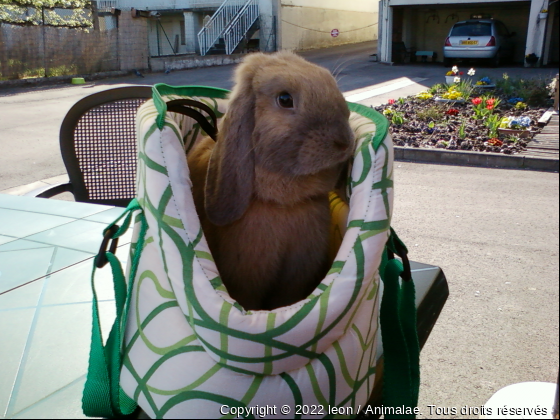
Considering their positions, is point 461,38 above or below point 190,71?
above

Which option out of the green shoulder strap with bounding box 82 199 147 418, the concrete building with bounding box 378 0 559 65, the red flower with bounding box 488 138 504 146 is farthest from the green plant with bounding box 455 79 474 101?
the green shoulder strap with bounding box 82 199 147 418

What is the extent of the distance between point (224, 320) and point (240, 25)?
19.6 metres

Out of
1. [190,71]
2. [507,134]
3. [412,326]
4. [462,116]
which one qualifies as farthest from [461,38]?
[412,326]

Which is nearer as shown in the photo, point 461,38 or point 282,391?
point 282,391

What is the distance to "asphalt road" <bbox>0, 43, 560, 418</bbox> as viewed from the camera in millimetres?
2391

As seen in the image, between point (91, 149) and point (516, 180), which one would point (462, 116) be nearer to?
point (516, 180)

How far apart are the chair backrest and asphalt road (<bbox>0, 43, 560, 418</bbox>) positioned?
0.99m

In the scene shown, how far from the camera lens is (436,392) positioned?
2357mm

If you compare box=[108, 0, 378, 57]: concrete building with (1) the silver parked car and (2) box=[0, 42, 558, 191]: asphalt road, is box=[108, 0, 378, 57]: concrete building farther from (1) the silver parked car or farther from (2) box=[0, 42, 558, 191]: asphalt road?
(1) the silver parked car

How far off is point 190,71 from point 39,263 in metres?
15.3

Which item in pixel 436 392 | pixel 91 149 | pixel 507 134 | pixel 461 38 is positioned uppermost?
pixel 461 38

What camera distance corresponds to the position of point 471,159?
6.50 m

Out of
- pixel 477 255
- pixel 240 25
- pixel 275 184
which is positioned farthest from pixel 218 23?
pixel 275 184

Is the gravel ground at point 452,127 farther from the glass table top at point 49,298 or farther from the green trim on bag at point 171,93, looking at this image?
the green trim on bag at point 171,93
